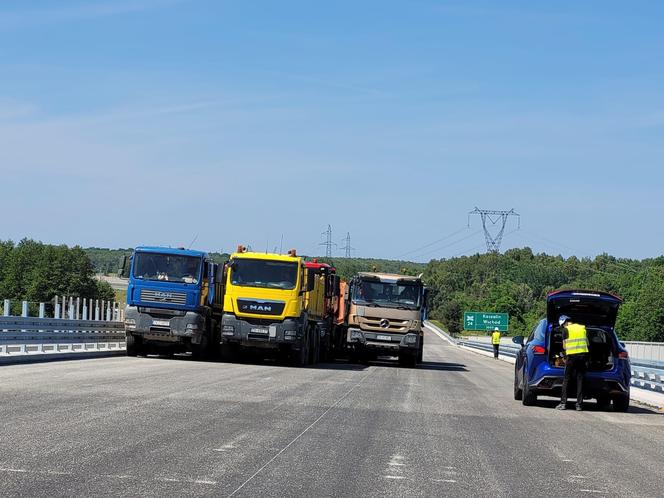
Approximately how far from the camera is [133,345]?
32.4m

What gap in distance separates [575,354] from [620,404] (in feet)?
5.28

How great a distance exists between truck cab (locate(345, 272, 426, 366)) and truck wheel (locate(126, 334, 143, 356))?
6.71 m

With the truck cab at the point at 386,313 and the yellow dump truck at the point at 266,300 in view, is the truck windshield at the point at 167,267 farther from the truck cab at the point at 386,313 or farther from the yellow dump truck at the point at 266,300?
the truck cab at the point at 386,313

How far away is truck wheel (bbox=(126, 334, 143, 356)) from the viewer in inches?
1265

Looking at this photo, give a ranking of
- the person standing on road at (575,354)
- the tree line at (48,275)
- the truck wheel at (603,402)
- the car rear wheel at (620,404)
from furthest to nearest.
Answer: the tree line at (48,275), the truck wheel at (603,402), the car rear wheel at (620,404), the person standing on road at (575,354)

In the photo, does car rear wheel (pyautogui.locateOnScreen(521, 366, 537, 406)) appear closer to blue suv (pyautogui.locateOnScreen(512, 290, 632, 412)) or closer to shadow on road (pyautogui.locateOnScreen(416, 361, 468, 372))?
blue suv (pyautogui.locateOnScreen(512, 290, 632, 412))

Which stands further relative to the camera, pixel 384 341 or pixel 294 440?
pixel 384 341

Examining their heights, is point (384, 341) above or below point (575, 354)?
below

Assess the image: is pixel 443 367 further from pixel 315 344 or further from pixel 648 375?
pixel 648 375

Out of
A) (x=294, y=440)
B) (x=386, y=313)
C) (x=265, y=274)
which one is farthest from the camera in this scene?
(x=386, y=313)

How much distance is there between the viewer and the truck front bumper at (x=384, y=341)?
34.8 m

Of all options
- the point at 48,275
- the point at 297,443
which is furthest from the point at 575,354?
the point at 48,275

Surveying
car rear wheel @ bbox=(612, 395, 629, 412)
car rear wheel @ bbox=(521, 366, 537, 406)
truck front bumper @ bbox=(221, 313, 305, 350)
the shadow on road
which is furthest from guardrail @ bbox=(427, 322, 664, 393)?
the shadow on road

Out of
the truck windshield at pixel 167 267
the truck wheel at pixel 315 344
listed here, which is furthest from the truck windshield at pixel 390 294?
the truck windshield at pixel 167 267
